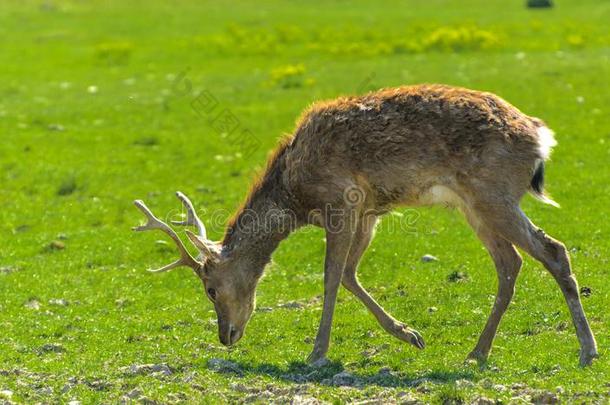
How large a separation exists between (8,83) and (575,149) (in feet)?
71.6

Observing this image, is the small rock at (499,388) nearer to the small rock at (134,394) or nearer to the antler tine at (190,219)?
the small rock at (134,394)

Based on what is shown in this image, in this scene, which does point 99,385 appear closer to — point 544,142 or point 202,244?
point 202,244

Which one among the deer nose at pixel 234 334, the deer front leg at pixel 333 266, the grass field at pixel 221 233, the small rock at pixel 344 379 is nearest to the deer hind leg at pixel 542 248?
the grass field at pixel 221 233

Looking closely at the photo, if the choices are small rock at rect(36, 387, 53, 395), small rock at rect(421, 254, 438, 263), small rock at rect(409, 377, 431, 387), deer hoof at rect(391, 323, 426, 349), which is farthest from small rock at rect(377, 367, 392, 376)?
small rock at rect(421, 254, 438, 263)

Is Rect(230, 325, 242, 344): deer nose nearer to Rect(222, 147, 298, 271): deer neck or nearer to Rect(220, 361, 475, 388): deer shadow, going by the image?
Rect(220, 361, 475, 388): deer shadow

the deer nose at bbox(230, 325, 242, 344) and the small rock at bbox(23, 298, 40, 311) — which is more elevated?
the deer nose at bbox(230, 325, 242, 344)

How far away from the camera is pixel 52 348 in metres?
12.2

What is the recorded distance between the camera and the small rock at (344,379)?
33.6 feet

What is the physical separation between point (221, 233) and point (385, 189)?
6355mm

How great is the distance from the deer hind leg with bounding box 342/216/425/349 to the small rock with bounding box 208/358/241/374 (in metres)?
1.83

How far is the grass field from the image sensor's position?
10.5m

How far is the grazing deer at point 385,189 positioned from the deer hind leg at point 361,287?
0.01m

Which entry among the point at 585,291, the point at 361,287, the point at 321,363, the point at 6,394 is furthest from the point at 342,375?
the point at 585,291

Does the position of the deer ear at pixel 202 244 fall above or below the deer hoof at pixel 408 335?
above
